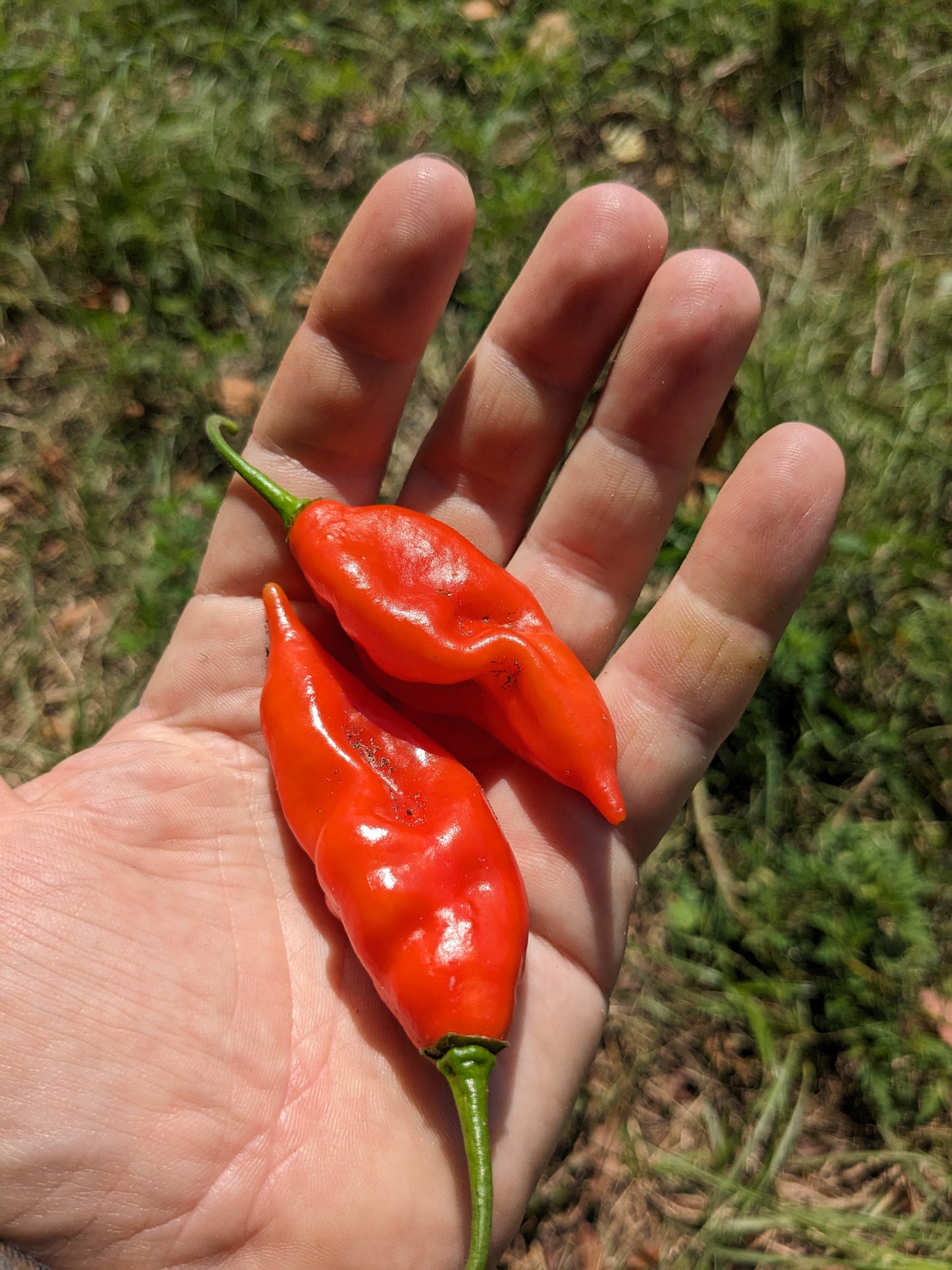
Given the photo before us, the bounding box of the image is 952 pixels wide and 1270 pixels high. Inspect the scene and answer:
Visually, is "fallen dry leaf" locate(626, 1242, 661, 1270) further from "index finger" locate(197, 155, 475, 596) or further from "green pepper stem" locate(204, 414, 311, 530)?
"green pepper stem" locate(204, 414, 311, 530)

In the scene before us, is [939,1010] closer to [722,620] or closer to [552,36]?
[722,620]

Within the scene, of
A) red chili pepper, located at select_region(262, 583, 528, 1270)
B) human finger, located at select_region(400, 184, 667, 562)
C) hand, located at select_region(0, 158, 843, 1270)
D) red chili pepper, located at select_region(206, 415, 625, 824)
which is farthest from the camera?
human finger, located at select_region(400, 184, 667, 562)

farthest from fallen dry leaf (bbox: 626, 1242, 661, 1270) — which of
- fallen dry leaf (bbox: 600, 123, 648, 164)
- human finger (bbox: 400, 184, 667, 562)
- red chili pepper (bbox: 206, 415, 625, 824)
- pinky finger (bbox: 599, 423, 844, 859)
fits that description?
fallen dry leaf (bbox: 600, 123, 648, 164)

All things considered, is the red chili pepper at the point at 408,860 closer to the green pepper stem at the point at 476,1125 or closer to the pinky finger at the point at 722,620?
the green pepper stem at the point at 476,1125

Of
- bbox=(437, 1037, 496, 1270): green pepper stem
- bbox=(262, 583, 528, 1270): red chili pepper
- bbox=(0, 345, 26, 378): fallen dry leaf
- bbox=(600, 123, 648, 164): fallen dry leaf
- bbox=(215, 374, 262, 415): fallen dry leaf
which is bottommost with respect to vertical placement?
bbox=(437, 1037, 496, 1270): green pepper stem

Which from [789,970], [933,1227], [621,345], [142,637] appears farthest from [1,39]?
[933,1227]

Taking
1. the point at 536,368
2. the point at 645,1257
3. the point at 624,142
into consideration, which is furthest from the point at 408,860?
the point at 624,142

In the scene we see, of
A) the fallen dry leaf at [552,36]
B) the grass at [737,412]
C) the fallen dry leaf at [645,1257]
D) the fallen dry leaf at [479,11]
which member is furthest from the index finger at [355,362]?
the fallen dry leaf at [645,1257]
